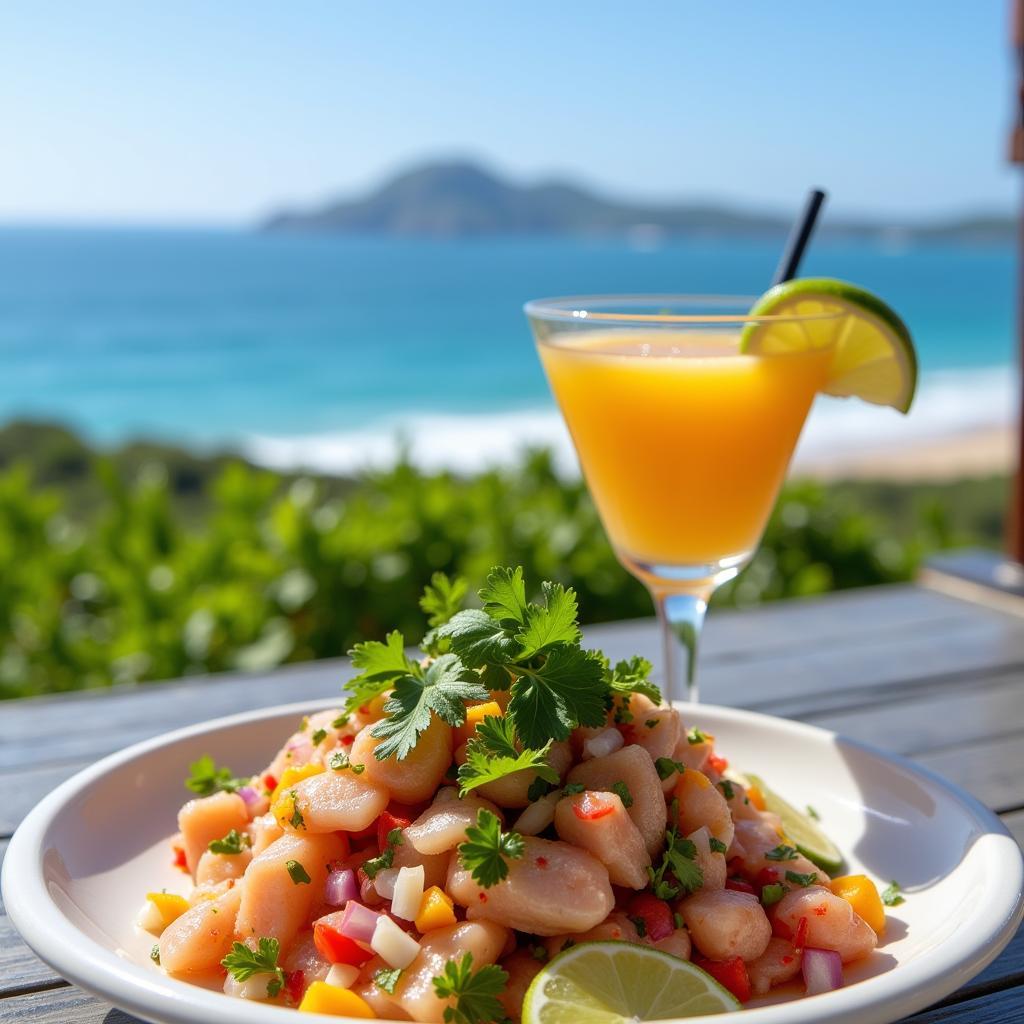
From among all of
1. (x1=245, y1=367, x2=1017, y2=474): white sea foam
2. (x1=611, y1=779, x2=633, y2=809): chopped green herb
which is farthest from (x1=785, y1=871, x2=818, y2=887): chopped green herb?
(x1=245, y1=367, x2=1017, y2=474): white sea foam

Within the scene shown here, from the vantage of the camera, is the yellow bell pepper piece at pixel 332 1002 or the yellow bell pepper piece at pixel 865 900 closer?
the yellow bell pepper piece at pixel 332 1002

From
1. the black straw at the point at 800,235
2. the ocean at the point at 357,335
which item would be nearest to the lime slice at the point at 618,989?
the black straw at the point at 800,235

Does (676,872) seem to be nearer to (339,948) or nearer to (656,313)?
(339,948)

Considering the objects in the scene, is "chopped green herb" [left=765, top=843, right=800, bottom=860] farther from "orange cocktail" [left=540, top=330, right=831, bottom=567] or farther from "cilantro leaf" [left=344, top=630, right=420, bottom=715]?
"orange cocktail" [left=540, top=330, right=831, bottom=567]

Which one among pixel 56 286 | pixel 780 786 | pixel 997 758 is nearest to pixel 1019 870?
pixel 780 786

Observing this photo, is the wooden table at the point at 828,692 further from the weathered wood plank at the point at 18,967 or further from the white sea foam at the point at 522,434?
the white sea foam at the point at 522,434

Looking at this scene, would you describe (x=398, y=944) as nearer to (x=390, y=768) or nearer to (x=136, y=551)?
(x=390, y=768)
